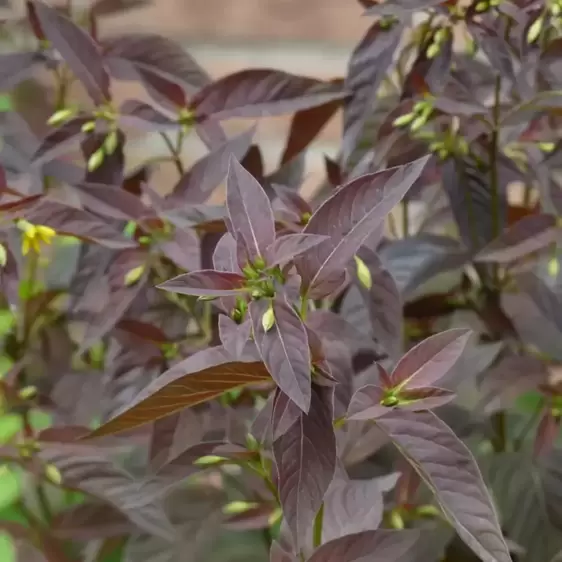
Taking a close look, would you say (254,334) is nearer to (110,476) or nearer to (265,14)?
(110,476)

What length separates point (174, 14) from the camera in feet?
2.79

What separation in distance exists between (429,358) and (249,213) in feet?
0.39

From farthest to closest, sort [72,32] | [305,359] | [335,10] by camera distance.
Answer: [335,10] < [72,32] < [305,359]

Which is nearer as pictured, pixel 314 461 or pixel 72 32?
pixel 314 461

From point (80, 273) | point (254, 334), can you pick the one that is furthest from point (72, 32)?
point (254, 334)

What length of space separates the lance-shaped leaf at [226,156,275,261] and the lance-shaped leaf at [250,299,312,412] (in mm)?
33

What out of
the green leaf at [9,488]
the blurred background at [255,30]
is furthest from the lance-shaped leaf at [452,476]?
the blurred background at [255,30]

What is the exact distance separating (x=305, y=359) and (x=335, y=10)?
2.24ft

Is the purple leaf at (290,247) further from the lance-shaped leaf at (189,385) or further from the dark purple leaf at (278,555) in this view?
the dark purple leaf at (278,555)

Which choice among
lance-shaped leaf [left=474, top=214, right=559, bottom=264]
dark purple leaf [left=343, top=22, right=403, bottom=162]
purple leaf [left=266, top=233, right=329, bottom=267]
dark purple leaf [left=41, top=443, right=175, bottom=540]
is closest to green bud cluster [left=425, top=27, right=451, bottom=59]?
dark purple leaf [left=343, top=22, right=403, bottom=162]

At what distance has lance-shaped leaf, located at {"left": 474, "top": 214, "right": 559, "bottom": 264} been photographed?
0.46 metres

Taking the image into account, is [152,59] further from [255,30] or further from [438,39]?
[255,30]

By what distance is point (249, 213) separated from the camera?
12.2 inches

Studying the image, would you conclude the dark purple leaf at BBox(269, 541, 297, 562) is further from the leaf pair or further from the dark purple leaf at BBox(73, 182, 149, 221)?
the dark purple leaf at BBox(73, 182, 149, 221)
